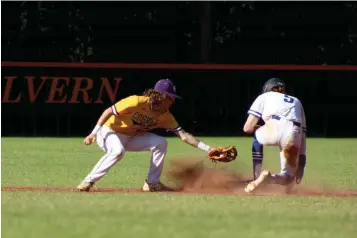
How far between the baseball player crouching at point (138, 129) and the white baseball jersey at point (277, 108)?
0.71m

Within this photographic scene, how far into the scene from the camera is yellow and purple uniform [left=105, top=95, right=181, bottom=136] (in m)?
11.0

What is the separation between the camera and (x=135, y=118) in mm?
11156

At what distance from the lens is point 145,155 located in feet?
Answer: 58.6

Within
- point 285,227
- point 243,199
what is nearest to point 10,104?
point 243,199

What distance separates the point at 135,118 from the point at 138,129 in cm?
20

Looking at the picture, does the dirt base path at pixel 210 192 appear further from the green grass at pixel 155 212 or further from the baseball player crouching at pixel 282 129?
the green grass at pixel 155 212

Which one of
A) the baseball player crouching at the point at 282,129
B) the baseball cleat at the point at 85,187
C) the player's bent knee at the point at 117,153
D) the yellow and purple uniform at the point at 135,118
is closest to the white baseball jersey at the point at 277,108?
the baseball player crouching at the point at 282,129

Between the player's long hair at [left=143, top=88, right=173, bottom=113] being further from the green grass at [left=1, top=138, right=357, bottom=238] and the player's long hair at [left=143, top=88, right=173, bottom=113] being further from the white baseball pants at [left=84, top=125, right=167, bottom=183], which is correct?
the green grass at [left=1, top=138, right=357, bottom=238]

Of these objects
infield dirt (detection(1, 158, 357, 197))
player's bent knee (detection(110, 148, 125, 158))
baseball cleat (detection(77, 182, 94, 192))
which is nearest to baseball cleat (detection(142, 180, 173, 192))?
infield dirt (detection(1, 158, 357, 197))

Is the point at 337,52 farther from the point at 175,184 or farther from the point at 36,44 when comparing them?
the point at 175,184

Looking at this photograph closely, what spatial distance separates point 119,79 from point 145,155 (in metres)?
5.56

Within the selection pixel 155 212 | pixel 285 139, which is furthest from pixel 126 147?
pixel 155 212

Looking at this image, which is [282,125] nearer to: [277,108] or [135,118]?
[277,108]

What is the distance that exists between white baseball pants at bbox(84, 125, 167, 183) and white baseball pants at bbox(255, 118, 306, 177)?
1.09m
